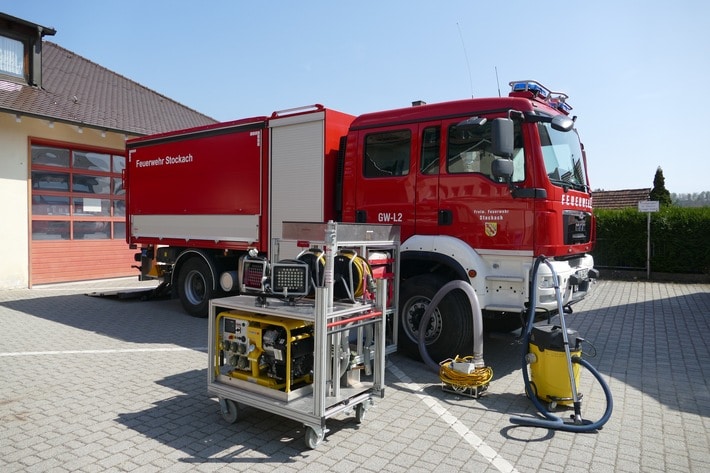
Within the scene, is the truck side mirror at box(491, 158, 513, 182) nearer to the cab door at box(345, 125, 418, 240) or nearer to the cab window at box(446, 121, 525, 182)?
the cab window at box(446, 121, 525, 182)

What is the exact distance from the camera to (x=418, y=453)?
378 cm

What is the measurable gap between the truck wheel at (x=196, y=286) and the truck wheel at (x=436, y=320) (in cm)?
386

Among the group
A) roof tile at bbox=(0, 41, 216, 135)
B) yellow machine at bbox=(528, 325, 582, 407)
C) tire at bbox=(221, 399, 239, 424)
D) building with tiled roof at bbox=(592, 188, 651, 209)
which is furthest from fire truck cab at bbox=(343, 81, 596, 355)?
building with tiled roof at bbox=(592, 188, 651, 209)

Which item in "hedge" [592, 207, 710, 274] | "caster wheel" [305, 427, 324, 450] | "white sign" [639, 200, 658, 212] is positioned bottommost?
"caster wheel" [305, 427, 324, 450]

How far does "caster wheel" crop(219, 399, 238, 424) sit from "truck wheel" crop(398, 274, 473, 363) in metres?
2.43

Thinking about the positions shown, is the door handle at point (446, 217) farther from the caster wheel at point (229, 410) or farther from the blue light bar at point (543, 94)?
the caster wheel at point (229, 410)

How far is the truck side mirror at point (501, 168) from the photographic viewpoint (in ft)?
17.3

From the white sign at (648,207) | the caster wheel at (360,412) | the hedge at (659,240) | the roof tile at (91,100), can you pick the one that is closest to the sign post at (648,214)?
the white sign at (648,207)

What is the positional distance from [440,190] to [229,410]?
331cm

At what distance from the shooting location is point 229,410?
4289 millimetres

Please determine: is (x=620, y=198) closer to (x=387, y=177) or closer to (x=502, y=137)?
(x=387, y=177)

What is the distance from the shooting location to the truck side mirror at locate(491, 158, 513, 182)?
528cm

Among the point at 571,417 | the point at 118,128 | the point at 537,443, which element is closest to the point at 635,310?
the point at 571,417

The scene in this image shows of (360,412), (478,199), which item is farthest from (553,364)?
(478,199)
